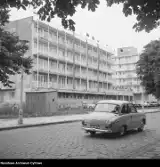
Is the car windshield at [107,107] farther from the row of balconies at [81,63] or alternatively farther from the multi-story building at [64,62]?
the row of balconies at [81,63]

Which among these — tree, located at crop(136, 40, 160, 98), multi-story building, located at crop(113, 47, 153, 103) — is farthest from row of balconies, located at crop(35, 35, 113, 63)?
tree, located at crop(136, 40, 160, 98)

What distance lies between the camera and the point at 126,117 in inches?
470

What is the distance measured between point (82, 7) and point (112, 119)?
673 cm

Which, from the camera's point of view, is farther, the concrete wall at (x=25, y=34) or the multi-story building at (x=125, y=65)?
the multi-story building at (x=125, y=65)

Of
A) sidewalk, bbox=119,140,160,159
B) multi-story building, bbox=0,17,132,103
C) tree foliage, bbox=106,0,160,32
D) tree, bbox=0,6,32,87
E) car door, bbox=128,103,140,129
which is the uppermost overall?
multi-story building, bbox=0,17,132,103

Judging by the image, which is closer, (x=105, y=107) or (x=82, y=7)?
(x=82, y=7)

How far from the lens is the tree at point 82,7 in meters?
4.96

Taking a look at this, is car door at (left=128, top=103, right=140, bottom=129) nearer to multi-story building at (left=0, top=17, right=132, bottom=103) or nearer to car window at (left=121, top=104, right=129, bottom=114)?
car window at (left=121, top=104, right=129, bottom=114)

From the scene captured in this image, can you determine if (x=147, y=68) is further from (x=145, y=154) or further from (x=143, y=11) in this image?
(x=143, y=11)

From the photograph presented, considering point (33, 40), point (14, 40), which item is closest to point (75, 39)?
point (33, 40)

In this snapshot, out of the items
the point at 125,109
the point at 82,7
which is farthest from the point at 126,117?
the point at 82,7

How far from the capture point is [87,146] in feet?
28.9

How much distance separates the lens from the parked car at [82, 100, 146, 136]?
1082 cm

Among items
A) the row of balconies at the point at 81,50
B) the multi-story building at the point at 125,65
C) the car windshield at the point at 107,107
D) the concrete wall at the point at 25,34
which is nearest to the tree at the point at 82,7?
the car windshield at the point at 107,107
